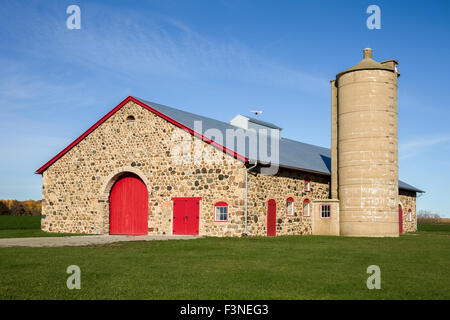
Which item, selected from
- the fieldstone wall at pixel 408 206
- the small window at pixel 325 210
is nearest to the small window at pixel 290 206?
the small window at pixel 325 210

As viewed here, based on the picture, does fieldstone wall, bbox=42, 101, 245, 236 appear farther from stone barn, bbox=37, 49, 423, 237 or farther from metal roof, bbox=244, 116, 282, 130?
metal roof, bbox=244, 116, 282, 130

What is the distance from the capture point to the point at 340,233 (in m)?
26.1

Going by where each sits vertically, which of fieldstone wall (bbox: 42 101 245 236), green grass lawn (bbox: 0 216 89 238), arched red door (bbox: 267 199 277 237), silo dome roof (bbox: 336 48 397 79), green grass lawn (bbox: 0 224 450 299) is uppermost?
silo dome roof (bbox: 336 48 397 79)

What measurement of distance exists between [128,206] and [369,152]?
13.6 m

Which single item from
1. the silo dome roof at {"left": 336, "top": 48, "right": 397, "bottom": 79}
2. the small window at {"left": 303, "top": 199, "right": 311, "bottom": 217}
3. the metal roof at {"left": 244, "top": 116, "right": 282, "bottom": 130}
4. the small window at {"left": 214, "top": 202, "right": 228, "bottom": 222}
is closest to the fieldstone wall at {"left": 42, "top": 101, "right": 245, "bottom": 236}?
the small window at {"left": 214, "top": 202, "right": 228, "bottom": 222}

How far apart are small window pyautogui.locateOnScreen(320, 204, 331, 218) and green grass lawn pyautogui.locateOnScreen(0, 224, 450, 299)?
447 inches

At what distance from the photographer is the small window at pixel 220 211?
2242 cm

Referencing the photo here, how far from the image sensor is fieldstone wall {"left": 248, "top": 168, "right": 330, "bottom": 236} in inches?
887

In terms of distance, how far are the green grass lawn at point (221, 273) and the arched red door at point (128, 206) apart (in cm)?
987

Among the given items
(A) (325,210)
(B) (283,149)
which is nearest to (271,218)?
(A) (325,210)

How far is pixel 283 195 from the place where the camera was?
24891mm

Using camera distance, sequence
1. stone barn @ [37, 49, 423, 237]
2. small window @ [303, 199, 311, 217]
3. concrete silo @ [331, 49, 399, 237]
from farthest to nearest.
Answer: small window @ [303, 199, 311, 217]
concrete silo @ [331, 49, 399, 237]
stone barn @ [37, 49, 423, 237]
